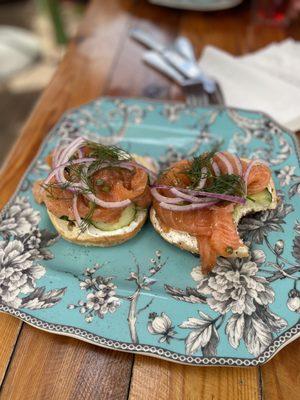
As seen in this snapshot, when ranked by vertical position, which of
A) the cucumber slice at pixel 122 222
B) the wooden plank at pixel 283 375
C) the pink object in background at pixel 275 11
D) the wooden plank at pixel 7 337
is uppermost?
the pink object in background at pixel 275 11

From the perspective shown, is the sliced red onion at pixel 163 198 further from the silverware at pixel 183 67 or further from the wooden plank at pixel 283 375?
the silverware at pixel 183 67

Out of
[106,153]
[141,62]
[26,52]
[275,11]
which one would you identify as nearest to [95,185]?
[106,153]

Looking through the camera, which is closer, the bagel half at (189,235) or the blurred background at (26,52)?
the bagel half at (189,235)

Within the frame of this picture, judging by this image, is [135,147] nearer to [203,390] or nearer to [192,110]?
[192,110]

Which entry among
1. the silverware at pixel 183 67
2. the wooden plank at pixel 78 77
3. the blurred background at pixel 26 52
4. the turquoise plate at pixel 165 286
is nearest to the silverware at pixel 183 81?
the silverware at pixel 183 67

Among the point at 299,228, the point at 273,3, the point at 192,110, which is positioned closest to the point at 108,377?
the point at 299,228

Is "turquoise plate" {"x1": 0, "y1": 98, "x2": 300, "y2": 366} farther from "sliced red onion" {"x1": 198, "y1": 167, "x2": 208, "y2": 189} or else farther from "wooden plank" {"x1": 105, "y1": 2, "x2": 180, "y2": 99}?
"wooden plank" {"x1": 105, "y1": 2, "x2": 180, "y2": 99}

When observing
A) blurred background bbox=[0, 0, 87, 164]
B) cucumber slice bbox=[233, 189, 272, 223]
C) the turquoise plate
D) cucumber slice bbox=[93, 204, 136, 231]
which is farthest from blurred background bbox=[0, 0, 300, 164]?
cucumber slice bbox=[93, 204, 136, 231]
